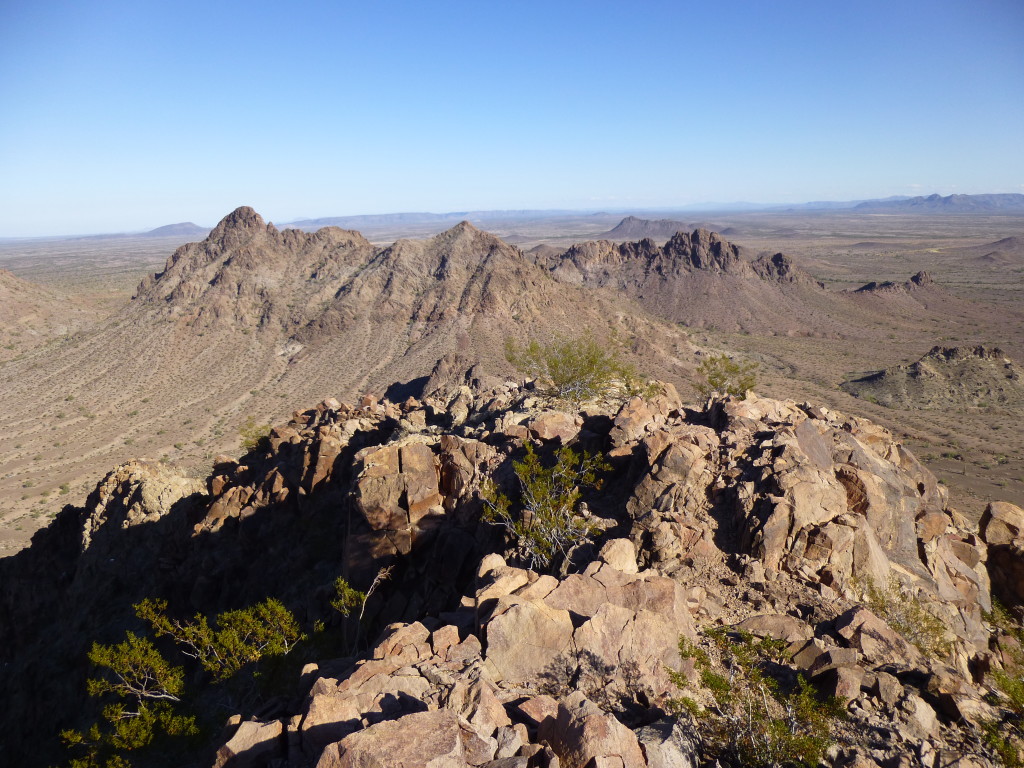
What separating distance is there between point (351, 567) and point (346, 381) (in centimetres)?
6433

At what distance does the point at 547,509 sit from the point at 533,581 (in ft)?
15.3

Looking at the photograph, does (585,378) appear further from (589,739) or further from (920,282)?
(920,282)

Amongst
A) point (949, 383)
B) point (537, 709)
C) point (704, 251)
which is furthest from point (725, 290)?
point (537, 709)

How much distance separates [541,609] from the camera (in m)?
12.7

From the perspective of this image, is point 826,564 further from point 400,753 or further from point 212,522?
point 212,522

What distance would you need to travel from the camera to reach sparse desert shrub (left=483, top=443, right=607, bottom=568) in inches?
711

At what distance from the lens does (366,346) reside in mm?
92125

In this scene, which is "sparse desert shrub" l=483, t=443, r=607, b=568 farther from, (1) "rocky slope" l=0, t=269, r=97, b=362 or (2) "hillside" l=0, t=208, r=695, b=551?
(1) "rocky slope" l=0, t=269, r=97, b=362

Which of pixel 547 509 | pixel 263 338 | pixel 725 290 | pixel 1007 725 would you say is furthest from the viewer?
pixel 725 290

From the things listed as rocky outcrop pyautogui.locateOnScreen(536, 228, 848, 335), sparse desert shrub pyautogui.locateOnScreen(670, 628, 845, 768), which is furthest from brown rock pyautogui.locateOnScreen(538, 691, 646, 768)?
rocky outcrop pyautogui.locateOnScreen(536, 228, 848, 335)

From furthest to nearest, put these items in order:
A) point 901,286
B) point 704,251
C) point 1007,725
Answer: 1. point 704,251
2. point 901,286
3. point 1007,725

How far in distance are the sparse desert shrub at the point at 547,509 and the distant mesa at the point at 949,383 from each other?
241 ft

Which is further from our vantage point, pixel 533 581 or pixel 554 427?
pixel 554 427

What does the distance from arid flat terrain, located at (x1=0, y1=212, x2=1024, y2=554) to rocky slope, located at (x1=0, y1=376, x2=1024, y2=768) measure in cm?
2997
